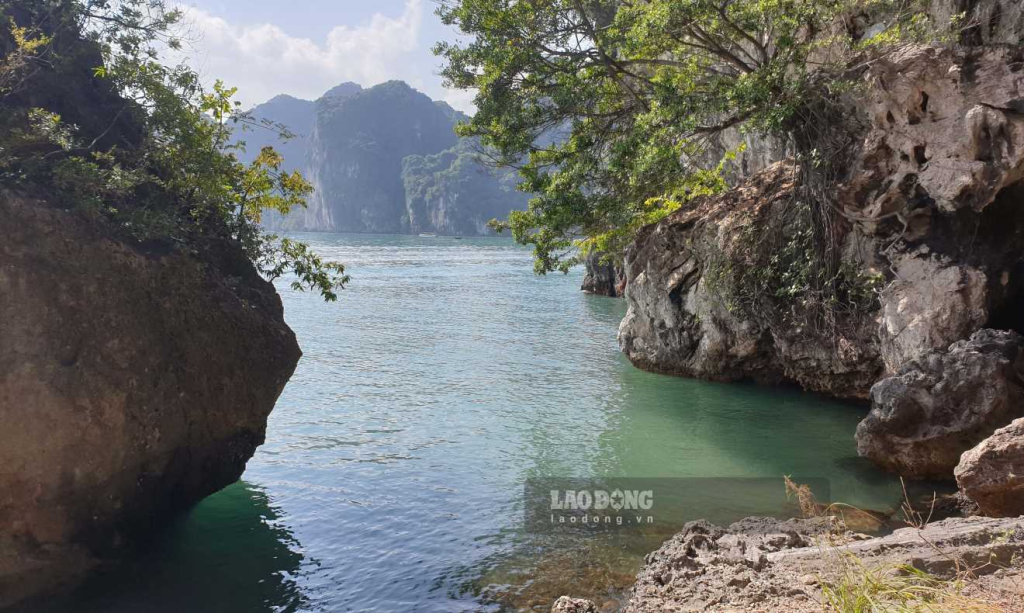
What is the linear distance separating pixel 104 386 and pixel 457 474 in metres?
5.04

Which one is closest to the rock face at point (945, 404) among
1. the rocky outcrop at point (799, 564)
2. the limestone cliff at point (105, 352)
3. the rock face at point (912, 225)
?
the rock face at point (912, 225)

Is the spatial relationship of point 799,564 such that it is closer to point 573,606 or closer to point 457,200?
point 573,606

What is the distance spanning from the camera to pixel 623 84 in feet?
47.6

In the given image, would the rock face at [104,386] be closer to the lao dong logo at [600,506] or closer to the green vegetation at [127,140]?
the green vegetation at [127,140]

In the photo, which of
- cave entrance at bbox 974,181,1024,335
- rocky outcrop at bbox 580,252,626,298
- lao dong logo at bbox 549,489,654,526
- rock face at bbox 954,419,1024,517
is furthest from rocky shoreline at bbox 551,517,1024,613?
rocky outcrop at bbox 580,252,626,298

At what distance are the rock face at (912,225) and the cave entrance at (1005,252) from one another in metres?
0.02

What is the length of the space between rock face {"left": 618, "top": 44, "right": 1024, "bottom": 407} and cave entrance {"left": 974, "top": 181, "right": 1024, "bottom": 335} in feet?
0.06

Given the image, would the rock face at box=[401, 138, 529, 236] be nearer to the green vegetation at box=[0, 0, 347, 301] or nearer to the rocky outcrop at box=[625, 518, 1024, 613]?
the green vegetation at box=[0, 0, 347, 301]

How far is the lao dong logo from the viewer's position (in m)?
8.40

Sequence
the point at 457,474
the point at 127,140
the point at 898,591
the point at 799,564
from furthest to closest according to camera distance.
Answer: the point at 457,474 < the point at 127,140 < the point at 799,564 < the point at 898,591

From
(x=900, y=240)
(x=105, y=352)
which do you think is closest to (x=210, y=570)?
(x=105, y=352)

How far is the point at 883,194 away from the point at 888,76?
195cm

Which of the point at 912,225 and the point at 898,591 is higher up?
the point at 912,225

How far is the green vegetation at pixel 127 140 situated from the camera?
7418 mm
